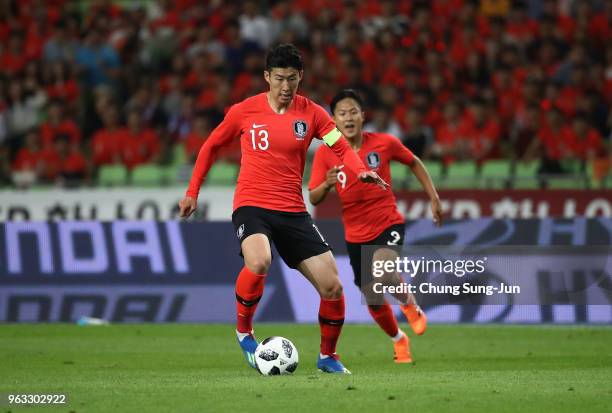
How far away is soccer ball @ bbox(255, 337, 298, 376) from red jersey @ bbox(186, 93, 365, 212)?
104 centimetres

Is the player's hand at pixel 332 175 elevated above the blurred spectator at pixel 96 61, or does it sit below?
below

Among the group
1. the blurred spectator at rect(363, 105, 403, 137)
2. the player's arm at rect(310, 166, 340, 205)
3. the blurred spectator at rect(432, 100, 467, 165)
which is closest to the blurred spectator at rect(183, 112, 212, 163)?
the blurred spectator at rect(363, 105, 403, 137)

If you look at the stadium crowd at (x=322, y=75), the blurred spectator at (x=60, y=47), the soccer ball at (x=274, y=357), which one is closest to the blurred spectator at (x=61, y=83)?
the stadium crowd at (x=322, y=75)

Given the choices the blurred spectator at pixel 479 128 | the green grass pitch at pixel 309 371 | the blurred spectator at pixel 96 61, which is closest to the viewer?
the green grass pitch at pixel 309 371

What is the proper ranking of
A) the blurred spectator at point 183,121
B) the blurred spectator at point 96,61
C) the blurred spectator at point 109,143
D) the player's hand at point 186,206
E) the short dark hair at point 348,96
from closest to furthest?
1. the player's hand at point 186,206
2. the short dark hair at point 348,96
3. the blurred spectator at point 109,143
4. the blurred spectator at point 183,121
5. the blurred spectator at point 96,61

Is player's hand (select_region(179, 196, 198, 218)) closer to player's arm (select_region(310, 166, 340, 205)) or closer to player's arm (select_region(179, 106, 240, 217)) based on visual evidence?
player's arm (select_region(179, 106, 240, 217))

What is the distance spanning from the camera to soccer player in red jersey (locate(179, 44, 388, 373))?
9.16m

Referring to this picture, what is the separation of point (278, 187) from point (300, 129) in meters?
0.49

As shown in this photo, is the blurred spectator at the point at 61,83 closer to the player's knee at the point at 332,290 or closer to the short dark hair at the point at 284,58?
the short dark hair at the point at 284,58

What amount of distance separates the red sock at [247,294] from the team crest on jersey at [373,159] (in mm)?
2420

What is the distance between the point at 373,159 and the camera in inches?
445

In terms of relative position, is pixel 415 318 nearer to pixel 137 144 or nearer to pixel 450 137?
pixel 450 137

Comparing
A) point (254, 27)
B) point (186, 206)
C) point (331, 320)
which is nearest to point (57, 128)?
point (254, 27)

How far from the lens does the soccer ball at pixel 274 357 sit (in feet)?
29.9
